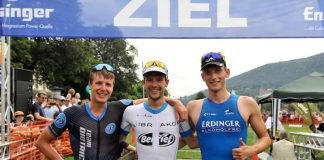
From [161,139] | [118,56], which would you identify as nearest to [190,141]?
[161,139]

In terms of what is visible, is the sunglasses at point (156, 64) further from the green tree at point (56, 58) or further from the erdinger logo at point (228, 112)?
the green tree at point (56, 58)

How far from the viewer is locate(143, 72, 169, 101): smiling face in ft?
11.7

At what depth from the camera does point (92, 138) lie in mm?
3535

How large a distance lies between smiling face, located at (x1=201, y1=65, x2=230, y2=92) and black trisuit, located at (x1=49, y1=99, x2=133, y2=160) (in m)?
0.86

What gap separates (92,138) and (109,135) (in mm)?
146

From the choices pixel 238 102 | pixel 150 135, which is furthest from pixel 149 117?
pixel 238 102

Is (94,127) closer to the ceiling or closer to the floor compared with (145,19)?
closer to the floor

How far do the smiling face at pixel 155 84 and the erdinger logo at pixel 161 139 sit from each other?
0.32m

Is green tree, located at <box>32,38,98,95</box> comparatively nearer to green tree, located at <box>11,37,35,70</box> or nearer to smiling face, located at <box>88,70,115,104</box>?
green tree, located at <box>11,37,35,70</box>

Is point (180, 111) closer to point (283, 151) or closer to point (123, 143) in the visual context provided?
point (123, 143)

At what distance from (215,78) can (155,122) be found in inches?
25.2

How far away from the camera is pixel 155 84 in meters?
3.56

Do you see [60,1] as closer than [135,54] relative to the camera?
Yes

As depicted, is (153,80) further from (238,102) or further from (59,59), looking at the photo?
(59,59)
